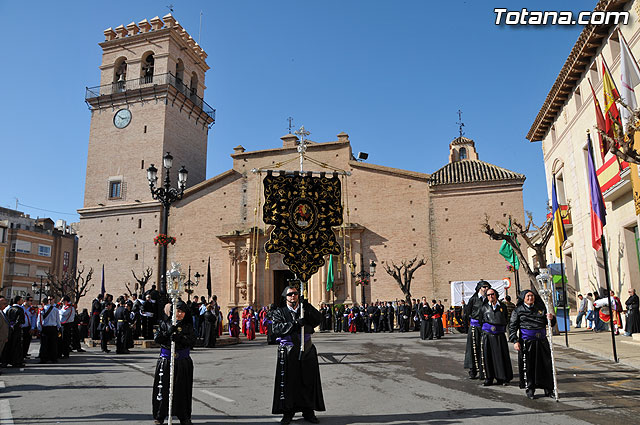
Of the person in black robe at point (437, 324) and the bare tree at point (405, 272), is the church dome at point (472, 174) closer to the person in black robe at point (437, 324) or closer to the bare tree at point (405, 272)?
the bare tree at point (405, 272)

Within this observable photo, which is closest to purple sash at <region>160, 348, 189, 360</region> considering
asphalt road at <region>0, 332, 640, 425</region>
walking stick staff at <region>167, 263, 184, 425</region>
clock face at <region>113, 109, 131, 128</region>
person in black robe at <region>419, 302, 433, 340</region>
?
walking stick staff at <region>167, 263, 184, 425</region>

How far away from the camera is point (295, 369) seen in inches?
234

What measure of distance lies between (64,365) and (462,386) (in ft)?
30.6

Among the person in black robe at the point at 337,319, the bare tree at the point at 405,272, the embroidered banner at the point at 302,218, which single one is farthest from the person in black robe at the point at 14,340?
the bare tree at the point at 405,272

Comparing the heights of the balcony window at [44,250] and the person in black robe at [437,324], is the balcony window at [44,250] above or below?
above

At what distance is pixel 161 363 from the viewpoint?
19.2ft

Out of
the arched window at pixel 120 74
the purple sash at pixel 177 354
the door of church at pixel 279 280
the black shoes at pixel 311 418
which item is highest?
the arched window at pixel 120 74

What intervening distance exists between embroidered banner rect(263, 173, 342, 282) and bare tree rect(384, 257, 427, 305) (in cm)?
1810

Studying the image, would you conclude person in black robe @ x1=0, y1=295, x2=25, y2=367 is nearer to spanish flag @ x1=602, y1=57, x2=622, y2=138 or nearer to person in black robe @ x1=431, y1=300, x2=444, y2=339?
person in black robe @ x1=431, y1=300, x2=444, y2=339

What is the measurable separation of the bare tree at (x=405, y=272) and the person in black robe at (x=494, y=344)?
17505 millimetres

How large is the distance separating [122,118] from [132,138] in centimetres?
201

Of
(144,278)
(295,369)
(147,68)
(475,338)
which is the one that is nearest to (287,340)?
(295,369)

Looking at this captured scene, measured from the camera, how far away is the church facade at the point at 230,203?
94.7ft

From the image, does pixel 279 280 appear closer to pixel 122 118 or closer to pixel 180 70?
pixel 122 118
